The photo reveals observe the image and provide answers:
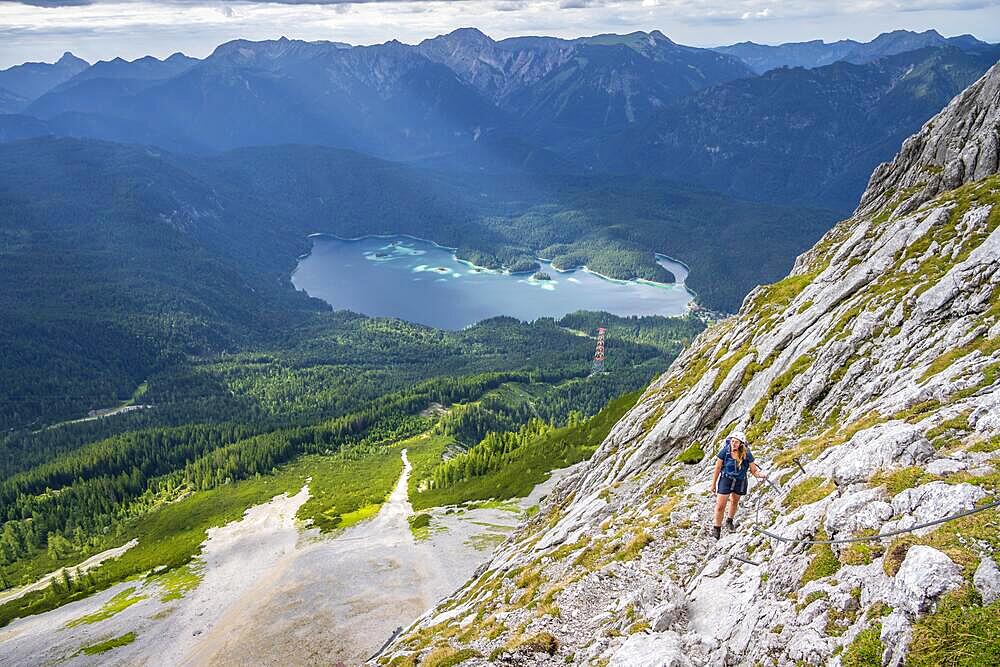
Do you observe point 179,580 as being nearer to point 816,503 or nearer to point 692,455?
point 692,455

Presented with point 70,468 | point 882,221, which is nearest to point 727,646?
point 882,221

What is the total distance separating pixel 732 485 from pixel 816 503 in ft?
13.7

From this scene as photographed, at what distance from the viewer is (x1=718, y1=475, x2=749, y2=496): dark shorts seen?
27.5m

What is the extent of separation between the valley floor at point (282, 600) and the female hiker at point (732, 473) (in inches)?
1642

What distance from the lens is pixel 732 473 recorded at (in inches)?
1078

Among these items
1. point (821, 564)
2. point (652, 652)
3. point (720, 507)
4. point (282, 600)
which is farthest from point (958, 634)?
point (282, 600)

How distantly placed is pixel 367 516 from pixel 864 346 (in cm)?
8998

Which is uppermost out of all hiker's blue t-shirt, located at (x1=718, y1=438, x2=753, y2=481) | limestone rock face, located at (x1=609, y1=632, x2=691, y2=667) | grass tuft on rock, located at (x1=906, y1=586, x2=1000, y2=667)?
hiker's blue t-shirt, located at (x1=718, y1=438, x2=753, y2=481)

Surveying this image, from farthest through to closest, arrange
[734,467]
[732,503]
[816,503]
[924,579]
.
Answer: [732,503] → [734,467] → [816,503] → [924,579]

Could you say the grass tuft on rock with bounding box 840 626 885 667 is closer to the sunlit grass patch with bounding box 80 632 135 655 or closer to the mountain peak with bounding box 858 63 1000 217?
the mountain peak with bounding box 858 63 1000 217

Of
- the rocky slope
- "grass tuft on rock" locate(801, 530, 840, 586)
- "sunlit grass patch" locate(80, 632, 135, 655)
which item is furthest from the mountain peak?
"sunlit grass patch" locate(80, 632, 135, 655)

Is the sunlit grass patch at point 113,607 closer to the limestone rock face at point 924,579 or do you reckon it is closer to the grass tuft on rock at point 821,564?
the grass tuft on rock at point 821,564

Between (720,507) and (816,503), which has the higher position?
(816,503)

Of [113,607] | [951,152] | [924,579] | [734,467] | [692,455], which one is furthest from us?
[113,607]
